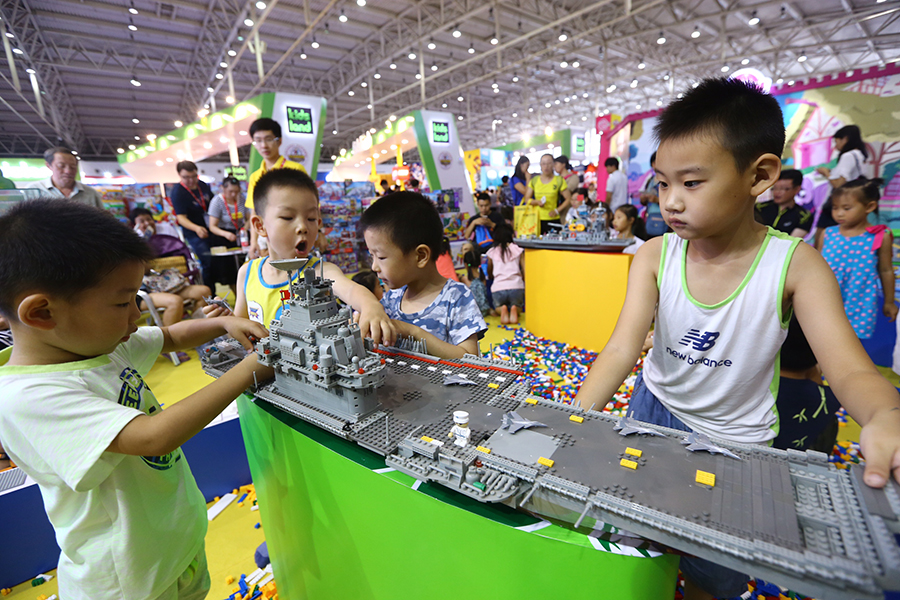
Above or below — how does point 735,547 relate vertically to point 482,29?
below

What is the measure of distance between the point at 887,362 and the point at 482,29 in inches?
691

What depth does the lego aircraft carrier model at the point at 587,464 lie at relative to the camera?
2.61ft

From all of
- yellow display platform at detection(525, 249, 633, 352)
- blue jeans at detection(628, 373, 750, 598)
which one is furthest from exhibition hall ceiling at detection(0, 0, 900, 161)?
blue jeans at detection(628, 373, 750, 598)

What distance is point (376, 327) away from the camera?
1.88 metres

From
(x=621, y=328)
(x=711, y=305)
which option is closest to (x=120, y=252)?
(x=621, y=328)

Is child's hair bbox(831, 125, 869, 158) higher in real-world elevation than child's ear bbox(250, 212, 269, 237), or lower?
higher

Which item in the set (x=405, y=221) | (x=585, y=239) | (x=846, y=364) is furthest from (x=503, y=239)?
(x=846, y=364)

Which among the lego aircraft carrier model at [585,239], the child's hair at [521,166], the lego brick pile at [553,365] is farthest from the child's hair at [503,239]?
the child's hair at [521,166]

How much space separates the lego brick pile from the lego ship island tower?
3097 mm

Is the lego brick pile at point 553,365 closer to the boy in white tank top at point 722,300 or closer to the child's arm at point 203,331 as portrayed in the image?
the boy in white tank top at point 722,300

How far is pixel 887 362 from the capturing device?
4867mm

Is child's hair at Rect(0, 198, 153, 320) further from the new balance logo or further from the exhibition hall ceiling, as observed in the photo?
the exhibition hall ceiling

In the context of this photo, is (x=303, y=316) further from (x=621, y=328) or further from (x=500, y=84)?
(x=500, y=84)

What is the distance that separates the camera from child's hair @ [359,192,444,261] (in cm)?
234
